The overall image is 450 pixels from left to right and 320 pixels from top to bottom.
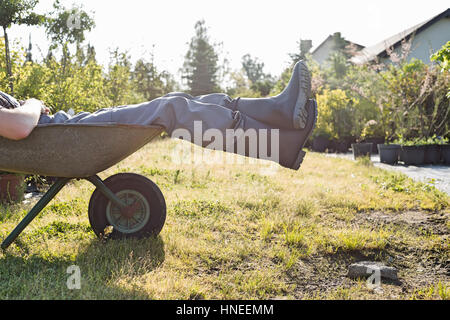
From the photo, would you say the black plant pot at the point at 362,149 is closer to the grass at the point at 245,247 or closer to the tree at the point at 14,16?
the grass at the point at 245,247

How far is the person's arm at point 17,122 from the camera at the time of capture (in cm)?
169

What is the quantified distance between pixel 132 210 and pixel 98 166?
0.34 metres

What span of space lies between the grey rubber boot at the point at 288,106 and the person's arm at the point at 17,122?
3.43ft

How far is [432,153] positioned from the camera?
19.5 feet

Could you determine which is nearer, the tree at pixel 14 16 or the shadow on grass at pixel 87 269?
the shadow on grass at pixel 87 269

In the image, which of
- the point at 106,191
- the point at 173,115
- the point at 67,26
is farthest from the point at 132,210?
the point at 67,26

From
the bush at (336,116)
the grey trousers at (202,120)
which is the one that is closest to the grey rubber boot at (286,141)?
the grey trousers at (202,120)

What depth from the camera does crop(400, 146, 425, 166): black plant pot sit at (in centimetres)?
583

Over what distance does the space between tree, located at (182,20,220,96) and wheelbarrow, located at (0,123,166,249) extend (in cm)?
1707

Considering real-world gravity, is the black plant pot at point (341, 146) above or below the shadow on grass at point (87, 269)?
above

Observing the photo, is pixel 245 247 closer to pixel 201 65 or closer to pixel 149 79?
pixel 149 79

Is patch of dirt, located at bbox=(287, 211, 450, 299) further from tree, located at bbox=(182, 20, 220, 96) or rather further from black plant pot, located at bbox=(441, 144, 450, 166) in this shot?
tree, located at bbox=(182, 20, 220, 96)
